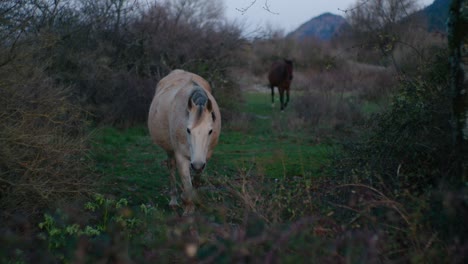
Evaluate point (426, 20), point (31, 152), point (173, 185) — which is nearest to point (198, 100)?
point (173, 185)

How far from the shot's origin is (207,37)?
17.9 meters

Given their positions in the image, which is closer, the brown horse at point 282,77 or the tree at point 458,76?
the tree at point 458,76

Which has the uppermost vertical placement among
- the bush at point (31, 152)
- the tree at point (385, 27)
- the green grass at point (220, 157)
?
the tree at point (385, 27)

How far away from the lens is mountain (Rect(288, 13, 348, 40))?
42.9m

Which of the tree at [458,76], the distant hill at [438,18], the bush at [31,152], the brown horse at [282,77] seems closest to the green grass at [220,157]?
the bush at [31,152]

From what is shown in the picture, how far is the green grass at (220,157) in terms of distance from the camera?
8.02 metres

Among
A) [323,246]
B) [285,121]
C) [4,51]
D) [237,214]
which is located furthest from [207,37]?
[323,246]

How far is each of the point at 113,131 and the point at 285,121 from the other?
16.3 feet

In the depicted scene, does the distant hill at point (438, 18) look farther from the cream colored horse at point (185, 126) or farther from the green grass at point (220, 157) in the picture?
the cream colored horse at point (185, 126)

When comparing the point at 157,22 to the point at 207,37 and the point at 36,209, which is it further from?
the point at 36,209

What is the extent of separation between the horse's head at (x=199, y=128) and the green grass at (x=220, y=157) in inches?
17.6

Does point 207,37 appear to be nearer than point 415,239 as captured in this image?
No

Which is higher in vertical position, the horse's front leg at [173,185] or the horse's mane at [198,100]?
the horse's mane at [198,100]

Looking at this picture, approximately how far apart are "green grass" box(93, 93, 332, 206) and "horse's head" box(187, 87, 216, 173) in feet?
1.46
